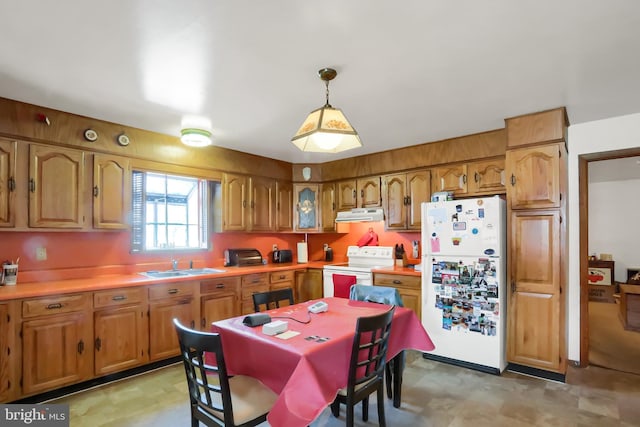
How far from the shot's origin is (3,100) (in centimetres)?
265

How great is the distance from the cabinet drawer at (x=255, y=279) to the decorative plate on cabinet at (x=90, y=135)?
204 centimetres

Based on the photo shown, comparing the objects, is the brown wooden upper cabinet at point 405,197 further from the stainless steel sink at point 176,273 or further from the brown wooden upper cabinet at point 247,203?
the stainless steel sink at point 176,273

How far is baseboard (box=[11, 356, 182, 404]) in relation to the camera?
8.37ft

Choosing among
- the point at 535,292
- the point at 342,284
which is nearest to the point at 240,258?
the point at 342,284

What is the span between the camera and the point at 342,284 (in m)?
4.19

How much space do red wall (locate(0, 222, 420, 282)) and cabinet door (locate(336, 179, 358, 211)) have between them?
0.43 metres

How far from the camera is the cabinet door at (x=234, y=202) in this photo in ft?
13.7

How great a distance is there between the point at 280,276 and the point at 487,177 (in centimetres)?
269

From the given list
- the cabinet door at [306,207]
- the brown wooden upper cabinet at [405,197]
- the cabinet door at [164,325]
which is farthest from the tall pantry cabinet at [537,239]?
the cabinet door at [164,325]

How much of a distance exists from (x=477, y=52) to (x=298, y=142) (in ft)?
3.95

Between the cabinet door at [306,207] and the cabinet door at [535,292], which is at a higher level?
the cabinet door at [306,207]

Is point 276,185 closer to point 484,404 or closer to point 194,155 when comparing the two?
point 194,155

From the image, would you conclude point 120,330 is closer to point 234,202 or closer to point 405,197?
point 234,202

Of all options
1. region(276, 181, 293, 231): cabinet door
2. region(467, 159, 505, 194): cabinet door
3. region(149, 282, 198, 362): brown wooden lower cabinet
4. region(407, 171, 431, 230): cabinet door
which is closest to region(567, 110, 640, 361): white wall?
region(467, 159, 505, 194): cabinet door
